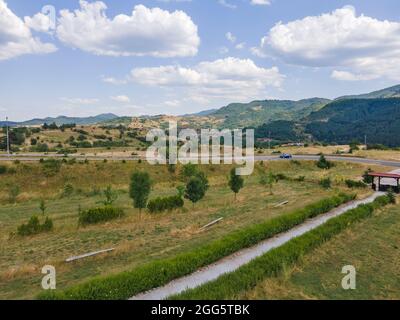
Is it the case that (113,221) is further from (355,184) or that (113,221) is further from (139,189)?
(355,184)

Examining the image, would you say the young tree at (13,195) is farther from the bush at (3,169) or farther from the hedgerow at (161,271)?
the hedgerow at (161,271)

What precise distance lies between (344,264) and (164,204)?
1541 centimetres

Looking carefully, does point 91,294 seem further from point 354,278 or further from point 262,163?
point 262,163

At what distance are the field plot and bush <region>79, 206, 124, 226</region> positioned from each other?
1.94 feet

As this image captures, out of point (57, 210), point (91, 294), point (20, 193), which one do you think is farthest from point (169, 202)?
point (20, 193)

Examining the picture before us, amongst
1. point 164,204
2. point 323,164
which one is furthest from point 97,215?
point 323,164

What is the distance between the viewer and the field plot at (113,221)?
53.4 feet

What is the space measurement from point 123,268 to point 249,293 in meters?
5.60

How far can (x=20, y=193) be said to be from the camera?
4044 centimetres

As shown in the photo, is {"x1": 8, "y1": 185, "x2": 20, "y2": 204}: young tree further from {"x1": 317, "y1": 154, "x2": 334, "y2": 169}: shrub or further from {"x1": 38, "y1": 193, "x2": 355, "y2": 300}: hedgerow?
{"x1": 317, "y1": 154, "x2": 334, "y2": 169}: shrub

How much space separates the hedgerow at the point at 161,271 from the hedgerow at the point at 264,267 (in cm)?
195

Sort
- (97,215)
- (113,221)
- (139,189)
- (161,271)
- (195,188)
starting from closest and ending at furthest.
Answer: (161,271) < (97,215) < (113,221) < (139,189) < (195,188)

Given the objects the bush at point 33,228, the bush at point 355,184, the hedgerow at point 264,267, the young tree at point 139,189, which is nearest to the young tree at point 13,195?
the bush at point 33,228

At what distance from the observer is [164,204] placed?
28.9 metres
